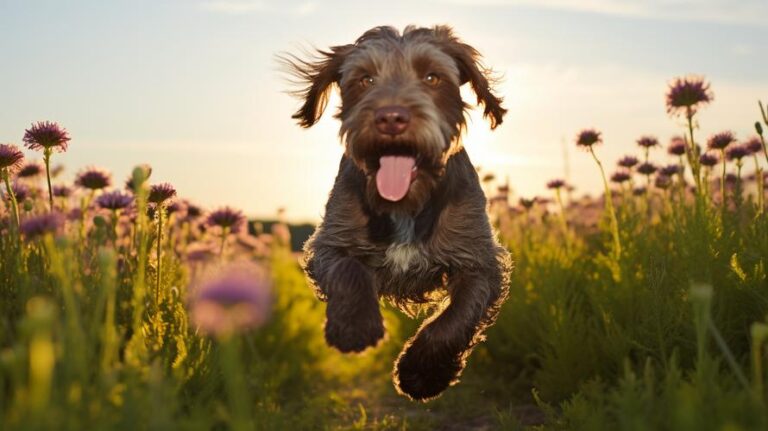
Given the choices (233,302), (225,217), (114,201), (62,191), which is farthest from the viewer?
(62,191)

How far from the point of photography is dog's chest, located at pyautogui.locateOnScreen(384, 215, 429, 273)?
446 centimetres

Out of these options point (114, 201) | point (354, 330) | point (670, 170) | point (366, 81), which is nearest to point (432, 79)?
point (366, 81)

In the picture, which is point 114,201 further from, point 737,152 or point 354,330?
point 737,152

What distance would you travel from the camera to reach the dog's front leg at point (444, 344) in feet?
13.9

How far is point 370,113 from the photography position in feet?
12.9

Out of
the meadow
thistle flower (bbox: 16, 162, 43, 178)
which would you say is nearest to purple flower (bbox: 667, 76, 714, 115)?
the meadow

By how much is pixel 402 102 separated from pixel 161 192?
5.08 feet

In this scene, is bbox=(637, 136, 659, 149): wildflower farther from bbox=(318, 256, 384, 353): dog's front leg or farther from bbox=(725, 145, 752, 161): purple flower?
bbox=(318, 256, 384, 353): dog's front leg

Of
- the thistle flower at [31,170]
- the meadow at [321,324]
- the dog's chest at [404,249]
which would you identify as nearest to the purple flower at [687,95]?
the meadow at [321,324]

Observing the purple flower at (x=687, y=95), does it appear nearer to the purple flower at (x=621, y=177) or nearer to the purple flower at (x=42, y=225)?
the purple flower at (x=621, y=177)

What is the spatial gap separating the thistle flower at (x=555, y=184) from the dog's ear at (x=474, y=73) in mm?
3362

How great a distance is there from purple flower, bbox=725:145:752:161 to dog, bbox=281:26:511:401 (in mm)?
2408

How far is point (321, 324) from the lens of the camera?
225 inches

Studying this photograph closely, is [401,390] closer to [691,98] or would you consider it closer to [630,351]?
[630,351]
